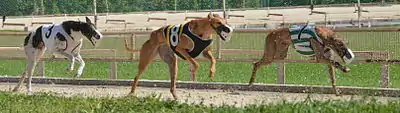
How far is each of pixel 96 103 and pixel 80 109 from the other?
0.52 m

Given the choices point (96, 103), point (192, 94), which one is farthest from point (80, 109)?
point (192, 94)

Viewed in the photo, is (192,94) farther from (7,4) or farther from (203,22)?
(7,4)

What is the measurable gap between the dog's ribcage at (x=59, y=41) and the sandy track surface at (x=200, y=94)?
61 centimetres

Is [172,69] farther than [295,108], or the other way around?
[172,69]

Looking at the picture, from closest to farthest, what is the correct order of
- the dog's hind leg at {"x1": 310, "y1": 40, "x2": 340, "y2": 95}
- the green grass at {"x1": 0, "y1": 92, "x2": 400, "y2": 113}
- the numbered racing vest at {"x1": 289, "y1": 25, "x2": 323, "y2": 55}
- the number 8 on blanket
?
the green grass at {"x1": 0, "y1": 92, "x2": 400, "y2": 113}, the number 8 on blanket, the dog's hind leg at {"x1": 310, "y1": 40, "x2": 340, "y2": 95}, the numbered racing vest at {"x1": 289, "y1": 25, "x2": 323, "y2": 55}

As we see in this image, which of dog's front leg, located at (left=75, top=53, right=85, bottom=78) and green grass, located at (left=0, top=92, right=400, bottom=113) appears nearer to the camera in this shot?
green grass, located at (left=0, top=92, right=400, bottom=113)

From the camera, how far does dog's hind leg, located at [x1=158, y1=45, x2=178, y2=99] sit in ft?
36.0

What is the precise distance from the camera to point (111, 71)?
14727 millimetres

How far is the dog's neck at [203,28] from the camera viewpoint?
34.3 ft

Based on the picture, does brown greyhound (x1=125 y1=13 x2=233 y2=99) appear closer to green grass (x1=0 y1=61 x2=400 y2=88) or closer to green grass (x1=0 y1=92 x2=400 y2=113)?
green grass (x1=0 y1=92 x2=400 y2=113)

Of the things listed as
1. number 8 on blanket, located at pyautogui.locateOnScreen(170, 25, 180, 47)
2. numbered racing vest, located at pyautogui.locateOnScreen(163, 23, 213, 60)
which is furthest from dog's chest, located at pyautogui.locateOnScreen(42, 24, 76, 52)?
number 8 on blanket, located at pyautogui.locateOnScreen(170, 25, 180, 47)

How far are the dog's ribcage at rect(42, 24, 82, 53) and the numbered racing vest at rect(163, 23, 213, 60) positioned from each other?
1511 mm

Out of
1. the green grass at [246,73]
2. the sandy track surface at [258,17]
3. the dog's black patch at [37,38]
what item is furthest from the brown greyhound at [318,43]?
the sandy track surface at [258,17]

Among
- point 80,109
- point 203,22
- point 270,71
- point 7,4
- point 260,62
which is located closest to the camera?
point 80,109
